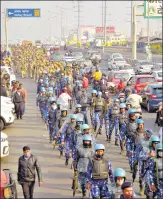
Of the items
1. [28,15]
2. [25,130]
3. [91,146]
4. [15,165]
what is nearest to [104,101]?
[25,130]

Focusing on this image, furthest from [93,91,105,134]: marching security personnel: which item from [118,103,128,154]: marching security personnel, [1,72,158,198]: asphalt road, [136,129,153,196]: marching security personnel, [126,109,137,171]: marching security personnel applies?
[136,129,153,196]: marching security personnel

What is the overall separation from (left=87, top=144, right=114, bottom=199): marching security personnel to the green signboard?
139 feet

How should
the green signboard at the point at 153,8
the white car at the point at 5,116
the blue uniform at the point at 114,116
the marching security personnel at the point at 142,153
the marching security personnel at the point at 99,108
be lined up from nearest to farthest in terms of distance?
the marching security personnel at the point at 142,153
the blue uniform at the point at 114,116
the marching security personnel at the point at 99,108
the white car at the point at 5,116
the green signboard at the point at 153,8

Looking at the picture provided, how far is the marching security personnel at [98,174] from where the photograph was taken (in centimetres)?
1011

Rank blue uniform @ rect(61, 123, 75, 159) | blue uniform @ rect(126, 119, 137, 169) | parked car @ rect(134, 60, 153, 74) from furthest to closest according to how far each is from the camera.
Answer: parked car @ rect(134, 60, 153, 74), blue uniform @ rect(61, 123, 75, 159), blue uniform @ rect(126, 119, 137, 169)

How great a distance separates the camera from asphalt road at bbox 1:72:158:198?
42.6 feet

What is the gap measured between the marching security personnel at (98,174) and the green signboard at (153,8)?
42420 millimetres

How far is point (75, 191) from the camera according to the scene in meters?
12.4

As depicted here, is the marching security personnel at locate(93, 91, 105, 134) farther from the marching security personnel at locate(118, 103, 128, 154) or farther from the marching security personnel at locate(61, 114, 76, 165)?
the marching security personnel at locate(61, 114, 76, 165)

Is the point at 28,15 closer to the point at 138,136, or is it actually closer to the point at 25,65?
the point at 25,65

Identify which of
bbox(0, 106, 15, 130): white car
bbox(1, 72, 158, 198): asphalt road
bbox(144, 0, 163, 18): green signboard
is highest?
bbox(144, 0, 163, 18): green signboard

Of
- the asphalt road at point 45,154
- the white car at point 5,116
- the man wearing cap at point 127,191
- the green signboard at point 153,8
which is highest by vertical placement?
the green signboard at point 153,8

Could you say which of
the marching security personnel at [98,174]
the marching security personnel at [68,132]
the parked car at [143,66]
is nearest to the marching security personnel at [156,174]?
the marching security personnel at [98,174]

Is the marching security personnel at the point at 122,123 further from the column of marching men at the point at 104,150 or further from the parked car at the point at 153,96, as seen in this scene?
the parked car at the point at 153,96
